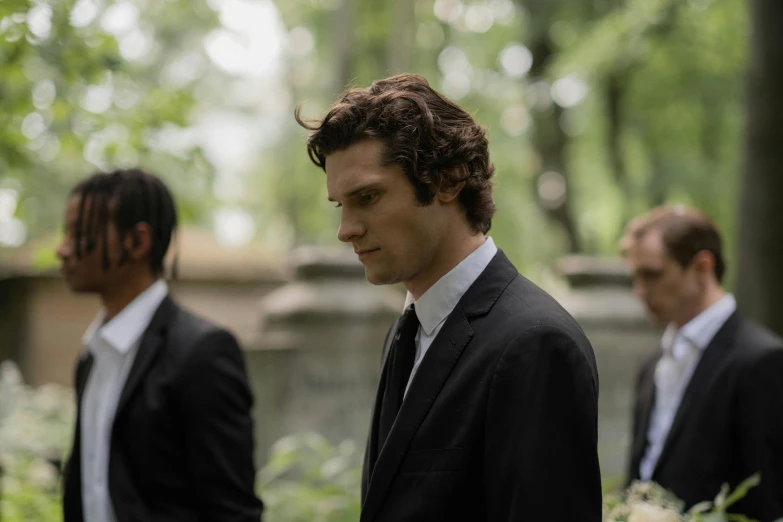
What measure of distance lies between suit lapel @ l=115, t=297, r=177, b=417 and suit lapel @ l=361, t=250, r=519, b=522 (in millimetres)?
1437

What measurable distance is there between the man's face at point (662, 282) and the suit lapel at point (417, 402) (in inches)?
104

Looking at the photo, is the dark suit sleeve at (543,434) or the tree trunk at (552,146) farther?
the tree trunk at (552,146)

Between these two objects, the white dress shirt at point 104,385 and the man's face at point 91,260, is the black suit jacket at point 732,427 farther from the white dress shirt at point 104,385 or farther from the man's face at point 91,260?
the man's face at point 91,260

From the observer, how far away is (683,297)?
15.4 ft

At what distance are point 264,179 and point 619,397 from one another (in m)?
23.1

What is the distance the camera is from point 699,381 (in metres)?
4.20

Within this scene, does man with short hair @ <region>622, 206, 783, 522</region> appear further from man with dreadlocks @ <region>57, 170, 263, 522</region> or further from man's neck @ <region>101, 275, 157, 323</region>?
man's neck @ <region>101, 275, 157, 323</region>

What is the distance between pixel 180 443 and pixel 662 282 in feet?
8.45

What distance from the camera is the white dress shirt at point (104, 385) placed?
343cm

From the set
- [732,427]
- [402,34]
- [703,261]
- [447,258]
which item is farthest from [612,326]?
[447,258]

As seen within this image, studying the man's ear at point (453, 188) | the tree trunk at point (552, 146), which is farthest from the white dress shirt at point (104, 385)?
the tree trunk at point (552, 146)

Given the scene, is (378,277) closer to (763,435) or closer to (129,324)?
(129,324)

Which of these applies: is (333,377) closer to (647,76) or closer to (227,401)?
(227,401)

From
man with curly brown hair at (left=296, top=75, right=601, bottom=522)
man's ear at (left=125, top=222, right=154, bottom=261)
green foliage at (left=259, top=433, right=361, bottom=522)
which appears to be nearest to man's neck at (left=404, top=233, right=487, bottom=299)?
man with curly brown hair at (left=296, top=75, right=601, bottom=522)
